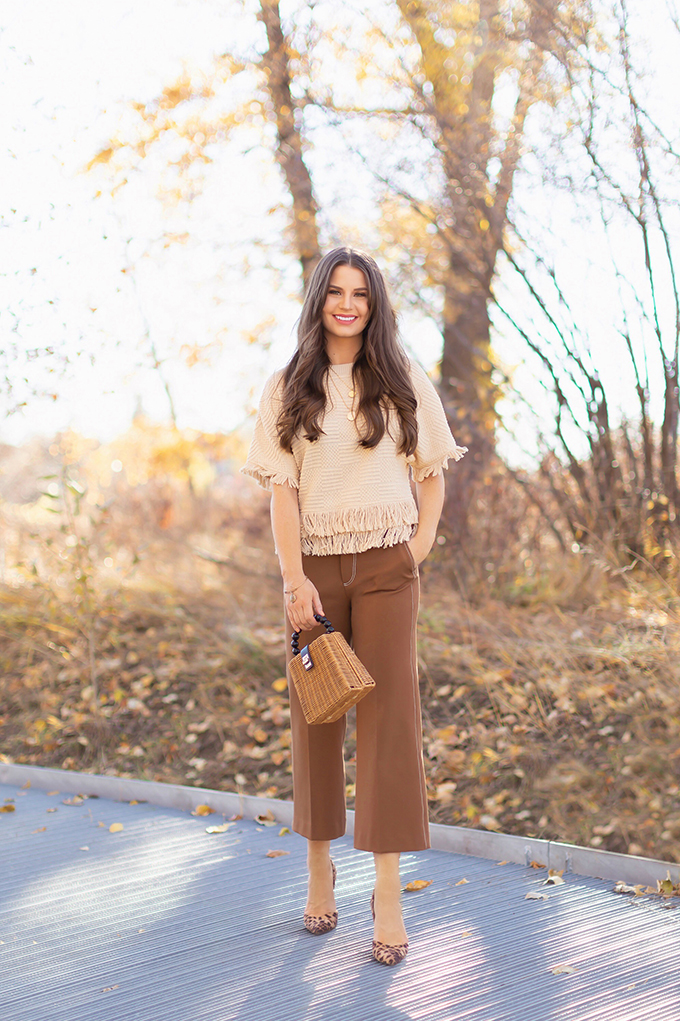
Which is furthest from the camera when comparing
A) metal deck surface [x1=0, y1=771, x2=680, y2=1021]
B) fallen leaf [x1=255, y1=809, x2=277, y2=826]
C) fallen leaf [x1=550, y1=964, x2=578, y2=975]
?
fallen leaf [x1=255, y1=809, x2=277, y2=826]

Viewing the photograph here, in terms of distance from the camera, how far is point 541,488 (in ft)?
19.0

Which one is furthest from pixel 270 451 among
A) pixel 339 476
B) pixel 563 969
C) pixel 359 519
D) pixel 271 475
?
pixel 563 969

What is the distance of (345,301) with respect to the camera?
8.39 feet

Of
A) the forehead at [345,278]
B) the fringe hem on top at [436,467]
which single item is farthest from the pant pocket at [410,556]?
the forehead at [345,278]

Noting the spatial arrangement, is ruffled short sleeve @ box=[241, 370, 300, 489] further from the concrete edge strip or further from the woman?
the concrete edge strip

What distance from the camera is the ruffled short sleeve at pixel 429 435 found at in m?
2.66

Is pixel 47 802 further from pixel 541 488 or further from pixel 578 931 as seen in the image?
pixel 541 488

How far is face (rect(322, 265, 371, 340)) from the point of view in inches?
101

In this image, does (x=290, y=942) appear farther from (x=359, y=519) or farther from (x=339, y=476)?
(x=339, y=476)

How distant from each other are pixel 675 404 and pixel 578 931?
334 centimetres

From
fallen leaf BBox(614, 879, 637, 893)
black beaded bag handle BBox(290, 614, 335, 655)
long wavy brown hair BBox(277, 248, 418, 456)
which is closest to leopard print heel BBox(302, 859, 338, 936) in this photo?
black beaded bag handle BBox(290, 614, 335, 655)

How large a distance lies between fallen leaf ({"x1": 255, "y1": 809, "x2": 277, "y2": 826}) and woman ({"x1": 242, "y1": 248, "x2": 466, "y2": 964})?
113cm

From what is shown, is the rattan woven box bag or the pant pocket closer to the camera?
the rattan woven box bag

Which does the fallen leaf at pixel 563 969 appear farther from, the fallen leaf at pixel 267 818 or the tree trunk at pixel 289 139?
the tree trunk at pixel 289 139
